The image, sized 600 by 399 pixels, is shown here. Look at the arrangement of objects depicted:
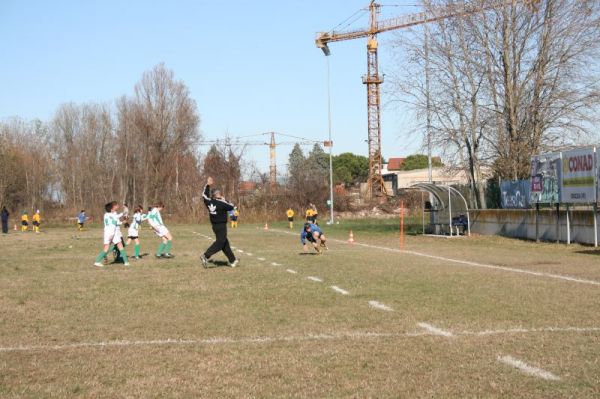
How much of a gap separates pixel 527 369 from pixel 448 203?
99.2ft

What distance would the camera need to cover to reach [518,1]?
35.5 meters

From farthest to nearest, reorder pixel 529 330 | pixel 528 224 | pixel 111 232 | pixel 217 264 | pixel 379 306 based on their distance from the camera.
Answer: pixel 528 224
pixel 111 232
pixel 217 264
pixel 379 306
pixel 529 330

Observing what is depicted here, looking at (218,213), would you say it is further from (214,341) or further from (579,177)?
(579,177)

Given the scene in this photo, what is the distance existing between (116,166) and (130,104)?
402 inches

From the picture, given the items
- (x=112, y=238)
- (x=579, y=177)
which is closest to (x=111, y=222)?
(x=112, y=238)

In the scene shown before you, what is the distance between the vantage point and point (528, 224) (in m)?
30.7

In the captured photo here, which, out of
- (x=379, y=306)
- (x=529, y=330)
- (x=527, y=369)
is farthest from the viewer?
(x=379, y=306)

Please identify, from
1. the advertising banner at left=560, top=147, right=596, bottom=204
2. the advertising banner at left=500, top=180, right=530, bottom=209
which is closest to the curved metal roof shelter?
the advertising banner at left=500, top=180, right=530, bottom=209

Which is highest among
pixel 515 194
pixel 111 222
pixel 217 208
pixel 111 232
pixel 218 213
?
pixel 515 194

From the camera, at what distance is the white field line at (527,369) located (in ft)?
20.6

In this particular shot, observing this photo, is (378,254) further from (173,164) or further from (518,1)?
(173,164)

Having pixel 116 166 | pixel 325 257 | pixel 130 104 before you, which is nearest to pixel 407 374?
pixel 325 257

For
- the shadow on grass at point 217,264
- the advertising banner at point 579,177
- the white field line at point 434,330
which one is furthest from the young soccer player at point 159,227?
the white field line at point 434,330

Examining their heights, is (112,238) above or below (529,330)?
above
